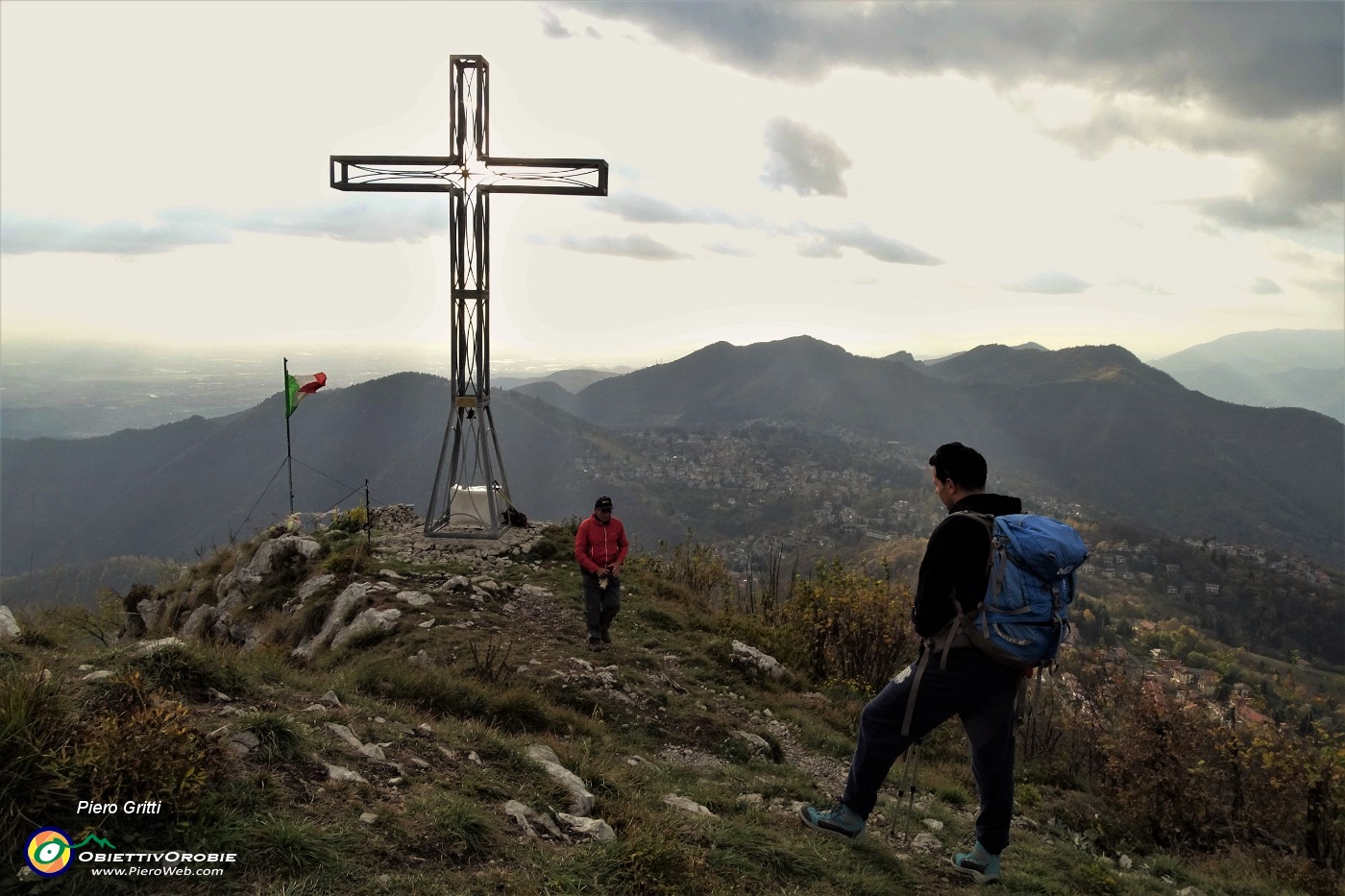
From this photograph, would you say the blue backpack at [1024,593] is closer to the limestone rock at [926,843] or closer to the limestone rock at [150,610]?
the limestone rock at [926,843]

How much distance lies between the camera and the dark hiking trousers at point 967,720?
3.98m

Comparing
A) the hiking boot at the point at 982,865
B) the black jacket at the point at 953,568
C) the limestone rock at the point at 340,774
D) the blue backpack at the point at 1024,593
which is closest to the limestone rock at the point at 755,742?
the hiking boot at the point at 982,865

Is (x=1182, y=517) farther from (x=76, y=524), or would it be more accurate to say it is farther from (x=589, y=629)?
(x=76, y=524)

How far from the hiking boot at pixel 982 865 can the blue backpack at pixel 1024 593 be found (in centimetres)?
A: 148

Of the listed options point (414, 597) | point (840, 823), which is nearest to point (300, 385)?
point (414, 597)

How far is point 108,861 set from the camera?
286cm

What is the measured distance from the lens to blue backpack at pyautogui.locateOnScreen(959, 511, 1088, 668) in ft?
12.5

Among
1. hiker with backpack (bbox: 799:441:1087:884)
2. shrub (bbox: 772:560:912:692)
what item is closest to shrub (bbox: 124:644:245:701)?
hiker with backpack (bbox: 799:441:1087:884)

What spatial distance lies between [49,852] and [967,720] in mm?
4509

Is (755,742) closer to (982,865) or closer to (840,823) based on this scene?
(840,823)

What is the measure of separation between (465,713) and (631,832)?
9.15ft

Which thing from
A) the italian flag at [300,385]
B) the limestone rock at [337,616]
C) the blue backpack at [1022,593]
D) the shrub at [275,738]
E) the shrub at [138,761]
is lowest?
the limestone rock at [337,616]

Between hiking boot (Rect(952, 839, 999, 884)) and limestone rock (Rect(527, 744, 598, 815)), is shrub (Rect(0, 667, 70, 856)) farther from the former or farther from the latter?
hiking boot (Rect(952, 839, 999, 884))

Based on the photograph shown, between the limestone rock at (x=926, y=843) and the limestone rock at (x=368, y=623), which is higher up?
the limestone rock at (x=368, y=623)
